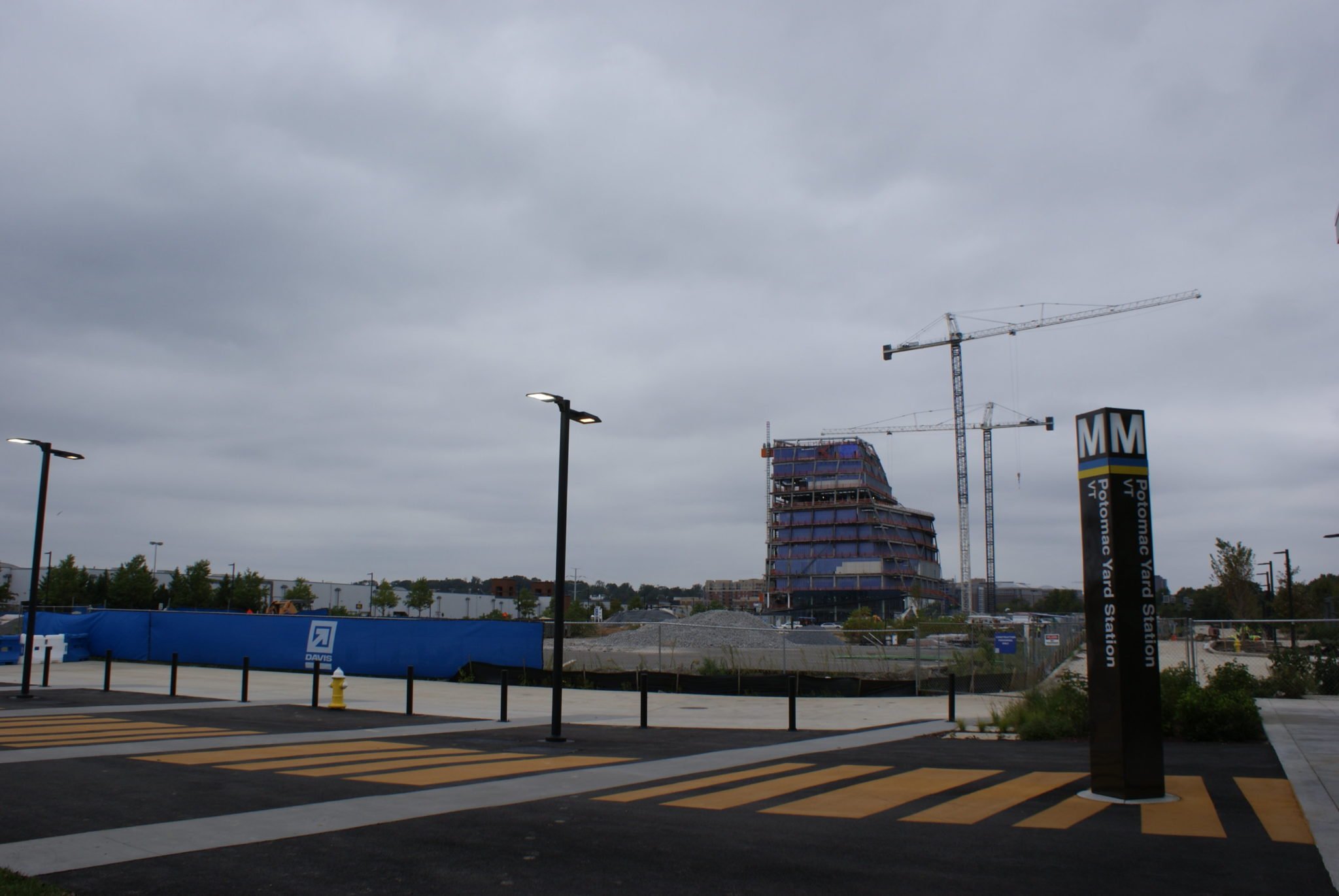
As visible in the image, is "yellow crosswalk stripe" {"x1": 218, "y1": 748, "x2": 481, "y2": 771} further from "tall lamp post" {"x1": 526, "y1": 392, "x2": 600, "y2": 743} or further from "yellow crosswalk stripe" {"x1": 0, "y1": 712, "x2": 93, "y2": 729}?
"yellow crosswalk stripe" {"x1": 0, "y1": 712, "x2": 93, "y2": 729}

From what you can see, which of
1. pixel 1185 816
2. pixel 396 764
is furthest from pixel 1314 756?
pixel 396 764

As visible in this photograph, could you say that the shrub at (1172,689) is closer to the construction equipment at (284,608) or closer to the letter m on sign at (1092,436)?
the letter m on sign at (1092,436)

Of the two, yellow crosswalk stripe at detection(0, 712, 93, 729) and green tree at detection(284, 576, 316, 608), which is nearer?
yellow crosswalk stripe at detection(0, 712, 93, 729)

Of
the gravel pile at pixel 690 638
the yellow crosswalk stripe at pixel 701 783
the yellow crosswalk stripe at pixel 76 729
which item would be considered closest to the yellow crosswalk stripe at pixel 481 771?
the yellow crosswalk stripe at pixel 701 783

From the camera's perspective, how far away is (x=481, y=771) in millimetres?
11883

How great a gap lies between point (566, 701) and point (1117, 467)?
1749 centimetres

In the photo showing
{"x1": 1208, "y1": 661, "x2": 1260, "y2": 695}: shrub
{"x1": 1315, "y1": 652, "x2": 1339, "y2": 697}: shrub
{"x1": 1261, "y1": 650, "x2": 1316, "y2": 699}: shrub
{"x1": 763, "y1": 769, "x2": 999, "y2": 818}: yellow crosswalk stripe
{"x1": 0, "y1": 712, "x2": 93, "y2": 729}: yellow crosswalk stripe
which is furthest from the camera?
{"x1": 1315, "y1": 652, "x2": 1339, "y2": 697}: shrub

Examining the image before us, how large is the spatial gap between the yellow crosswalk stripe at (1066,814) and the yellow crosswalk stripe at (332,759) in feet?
26.2

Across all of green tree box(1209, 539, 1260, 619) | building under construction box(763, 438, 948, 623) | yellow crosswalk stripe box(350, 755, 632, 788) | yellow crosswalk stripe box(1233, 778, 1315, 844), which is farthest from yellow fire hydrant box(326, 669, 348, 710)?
building under construction box(763, 438, 948, 623)

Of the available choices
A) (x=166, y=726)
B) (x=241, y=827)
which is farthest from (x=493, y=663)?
(x=241, y=827)

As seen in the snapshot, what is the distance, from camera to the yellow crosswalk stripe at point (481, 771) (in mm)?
11016

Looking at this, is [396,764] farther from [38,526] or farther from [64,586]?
[64,586]

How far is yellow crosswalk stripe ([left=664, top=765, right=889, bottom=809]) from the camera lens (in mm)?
9773

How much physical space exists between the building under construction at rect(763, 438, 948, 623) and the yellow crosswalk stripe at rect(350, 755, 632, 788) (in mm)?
164058
